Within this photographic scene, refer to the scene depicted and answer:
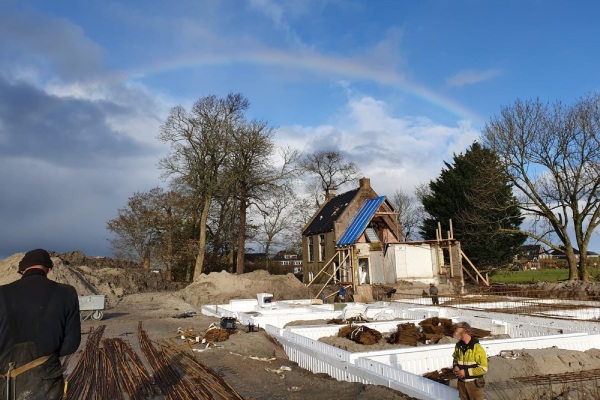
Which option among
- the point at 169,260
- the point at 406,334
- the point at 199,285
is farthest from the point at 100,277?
the point at 406,334

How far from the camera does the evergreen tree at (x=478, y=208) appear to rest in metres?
29.9

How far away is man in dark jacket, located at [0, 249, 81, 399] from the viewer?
4117 millimetres

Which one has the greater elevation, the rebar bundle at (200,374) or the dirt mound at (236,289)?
the dirt mound at (236,289)

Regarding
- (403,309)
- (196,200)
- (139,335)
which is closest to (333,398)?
(139,335)

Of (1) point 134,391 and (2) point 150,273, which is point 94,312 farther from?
(2) point 150,273

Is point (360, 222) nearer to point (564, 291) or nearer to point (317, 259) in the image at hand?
point (317, 259)

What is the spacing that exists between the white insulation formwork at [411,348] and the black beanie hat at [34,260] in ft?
18.1

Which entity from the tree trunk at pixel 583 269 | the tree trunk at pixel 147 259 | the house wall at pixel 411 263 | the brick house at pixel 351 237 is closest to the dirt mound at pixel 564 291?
the tree trunk at pixel 583 269

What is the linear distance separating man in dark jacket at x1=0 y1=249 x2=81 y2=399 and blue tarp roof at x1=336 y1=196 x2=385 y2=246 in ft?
88.1

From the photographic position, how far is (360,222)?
32812 mm

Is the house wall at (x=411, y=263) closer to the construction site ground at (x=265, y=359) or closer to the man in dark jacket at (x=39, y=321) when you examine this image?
the construction site ground at (x=265, y=359)

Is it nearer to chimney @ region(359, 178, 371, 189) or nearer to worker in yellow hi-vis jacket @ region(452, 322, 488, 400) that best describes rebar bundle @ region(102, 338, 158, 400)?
worker in yellow hi-vis jacket @ region(452, 322, 488, 400)

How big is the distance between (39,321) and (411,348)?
803 centimetres

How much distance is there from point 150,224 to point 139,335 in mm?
24020
